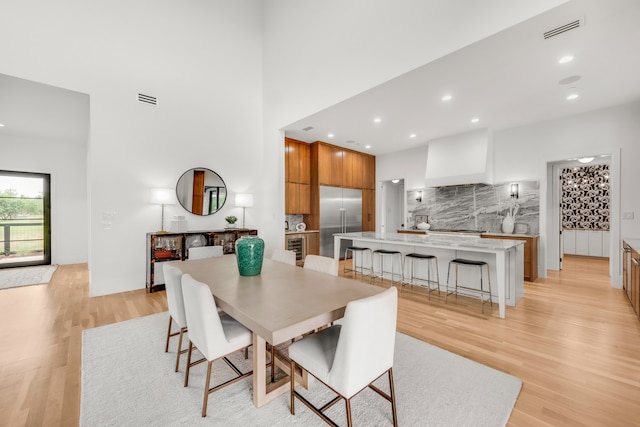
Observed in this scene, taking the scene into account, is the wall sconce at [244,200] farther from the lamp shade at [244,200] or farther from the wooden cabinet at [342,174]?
the wooden cabinet at [342,174]

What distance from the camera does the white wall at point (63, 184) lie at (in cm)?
600

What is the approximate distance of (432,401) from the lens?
177 centimetres

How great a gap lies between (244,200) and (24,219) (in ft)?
17.1

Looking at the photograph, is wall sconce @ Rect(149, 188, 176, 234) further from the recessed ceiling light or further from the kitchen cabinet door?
the recessed ceiling light

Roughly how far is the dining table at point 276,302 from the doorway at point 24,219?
6.52 metres

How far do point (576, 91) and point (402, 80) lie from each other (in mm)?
2528

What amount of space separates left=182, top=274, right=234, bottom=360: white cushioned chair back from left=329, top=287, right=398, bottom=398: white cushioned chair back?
736 mm

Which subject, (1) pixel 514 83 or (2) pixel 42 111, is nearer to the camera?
(1) pixel 514 83

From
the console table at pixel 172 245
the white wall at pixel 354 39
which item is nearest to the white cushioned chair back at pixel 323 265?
the white wall at pixel 354 39

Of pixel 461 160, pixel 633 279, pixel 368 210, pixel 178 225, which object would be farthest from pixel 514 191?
pixel 178 225

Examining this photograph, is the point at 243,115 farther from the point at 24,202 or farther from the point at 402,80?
the point at 24,202

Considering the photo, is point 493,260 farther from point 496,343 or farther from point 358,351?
point 358,351

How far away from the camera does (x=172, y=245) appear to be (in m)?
4.39

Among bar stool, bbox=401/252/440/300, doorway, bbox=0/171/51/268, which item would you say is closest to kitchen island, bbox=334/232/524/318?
bar stool, bbox=401/252/440/300
